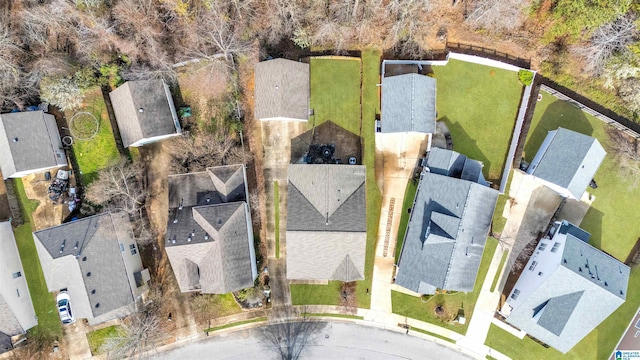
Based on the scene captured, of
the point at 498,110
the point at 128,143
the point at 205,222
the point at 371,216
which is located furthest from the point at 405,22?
the point at 128,143

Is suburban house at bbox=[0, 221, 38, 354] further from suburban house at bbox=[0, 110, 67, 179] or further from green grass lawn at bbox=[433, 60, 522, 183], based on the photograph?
green grass lawn at bbox=[433, 60, 522, 183]

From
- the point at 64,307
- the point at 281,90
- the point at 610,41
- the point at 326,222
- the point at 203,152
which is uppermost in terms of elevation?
the point at 610,41

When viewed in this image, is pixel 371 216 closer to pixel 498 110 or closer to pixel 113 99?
pixel 498 110

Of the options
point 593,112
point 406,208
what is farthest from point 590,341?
point 593,112

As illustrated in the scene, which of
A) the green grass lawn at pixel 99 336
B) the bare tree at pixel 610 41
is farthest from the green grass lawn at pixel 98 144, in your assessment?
the bare tree at pixel 610 41

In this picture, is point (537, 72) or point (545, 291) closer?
point (545, 291)

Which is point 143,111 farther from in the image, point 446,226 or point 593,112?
point 593,112
